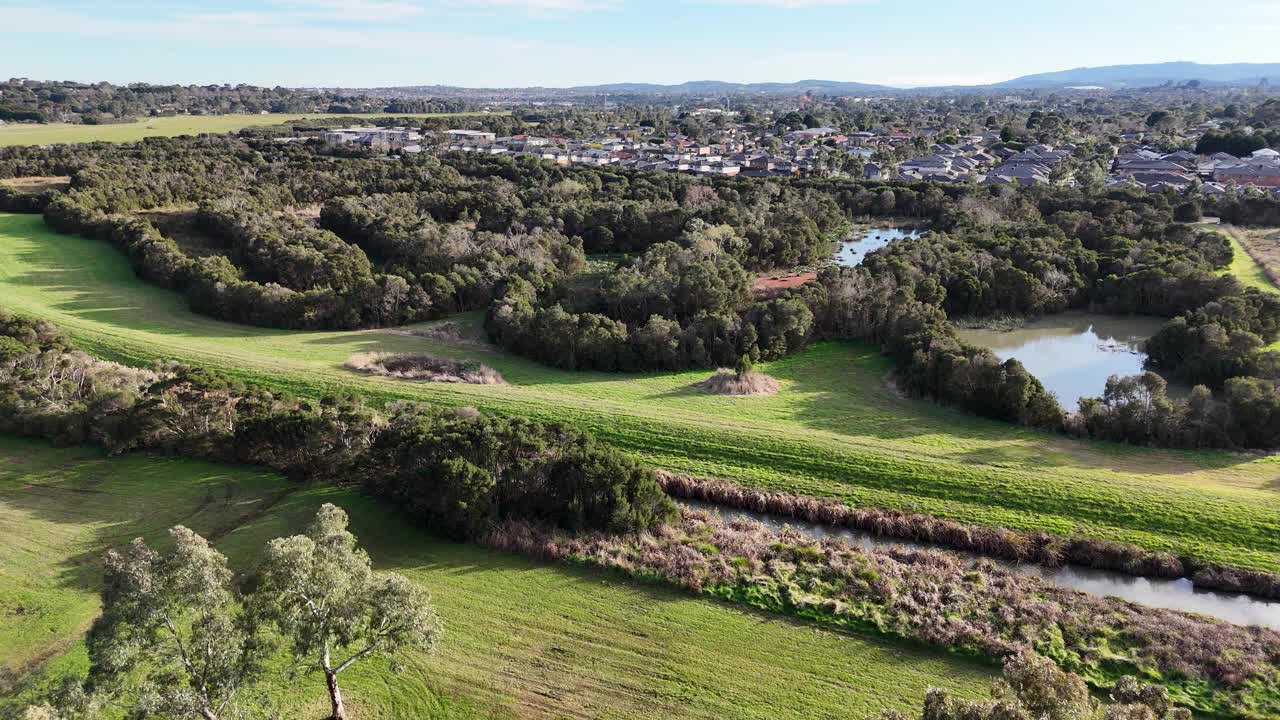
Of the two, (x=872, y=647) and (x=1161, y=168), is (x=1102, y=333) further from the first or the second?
(x=1161, y=168)

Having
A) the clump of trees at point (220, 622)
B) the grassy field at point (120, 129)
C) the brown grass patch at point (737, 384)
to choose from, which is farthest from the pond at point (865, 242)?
the grassy field at point (120, 129)

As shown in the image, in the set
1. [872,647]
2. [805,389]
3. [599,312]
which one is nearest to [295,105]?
[599,312]

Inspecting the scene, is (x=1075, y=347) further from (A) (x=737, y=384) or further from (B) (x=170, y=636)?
(B) (x=170, y=636)

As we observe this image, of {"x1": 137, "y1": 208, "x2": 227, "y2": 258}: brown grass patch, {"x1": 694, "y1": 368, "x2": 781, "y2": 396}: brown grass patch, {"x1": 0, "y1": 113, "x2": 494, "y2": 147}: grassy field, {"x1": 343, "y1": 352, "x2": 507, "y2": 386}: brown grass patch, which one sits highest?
{"x1": 0, "y1": 113, "x2": 494, "y2": 147}: grassy field

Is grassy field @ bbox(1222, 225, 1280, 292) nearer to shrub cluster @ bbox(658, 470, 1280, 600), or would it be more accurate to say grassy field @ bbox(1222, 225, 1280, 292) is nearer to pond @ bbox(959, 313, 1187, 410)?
pond @ bbox(959, 313, 1187, 410)

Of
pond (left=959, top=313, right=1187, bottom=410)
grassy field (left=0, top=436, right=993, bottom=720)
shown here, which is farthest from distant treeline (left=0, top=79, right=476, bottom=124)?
pond (left=959, top=313, right=1187, bottom=410)
